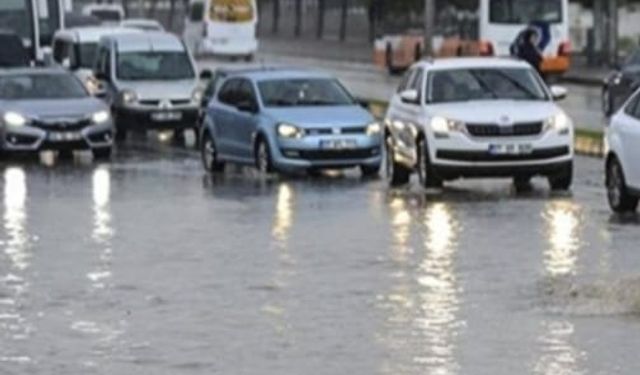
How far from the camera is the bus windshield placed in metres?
83.6

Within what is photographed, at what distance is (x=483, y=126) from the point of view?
27.7 metres

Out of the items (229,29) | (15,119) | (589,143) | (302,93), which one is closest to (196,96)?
(15,119)

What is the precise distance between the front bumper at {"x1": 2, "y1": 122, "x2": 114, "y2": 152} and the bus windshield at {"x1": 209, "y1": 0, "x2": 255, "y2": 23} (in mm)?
47652

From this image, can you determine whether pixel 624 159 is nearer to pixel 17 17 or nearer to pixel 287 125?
pixel 287 125

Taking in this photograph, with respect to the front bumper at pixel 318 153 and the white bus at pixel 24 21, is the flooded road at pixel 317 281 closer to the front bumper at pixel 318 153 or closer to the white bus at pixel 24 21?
the front bumper at pixel 318 153

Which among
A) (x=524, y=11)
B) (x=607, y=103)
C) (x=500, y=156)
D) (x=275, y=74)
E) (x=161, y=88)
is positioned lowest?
(x=524, y=11)

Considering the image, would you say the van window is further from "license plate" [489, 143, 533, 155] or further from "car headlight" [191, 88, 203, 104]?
"license plate" [489, 143, 533, 155]

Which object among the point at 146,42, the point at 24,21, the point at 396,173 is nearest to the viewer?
the point at 396,173

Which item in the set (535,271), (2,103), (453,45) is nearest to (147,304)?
(535,271)

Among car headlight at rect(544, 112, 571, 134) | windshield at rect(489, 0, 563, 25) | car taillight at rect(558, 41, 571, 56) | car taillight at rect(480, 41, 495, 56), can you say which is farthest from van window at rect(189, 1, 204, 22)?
car headlight at rect(544, 112, 571, 134)

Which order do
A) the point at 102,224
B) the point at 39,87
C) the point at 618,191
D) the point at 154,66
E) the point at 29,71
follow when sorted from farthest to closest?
1. the point at 154,66
2. the point at 29,71
3. the point at 39,87
4. the point at 618,191
5. the point at 102,224

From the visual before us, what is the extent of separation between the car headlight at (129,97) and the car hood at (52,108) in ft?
15.1

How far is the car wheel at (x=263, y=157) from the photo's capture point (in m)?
31.5

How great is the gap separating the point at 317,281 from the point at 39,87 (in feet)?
63.7
